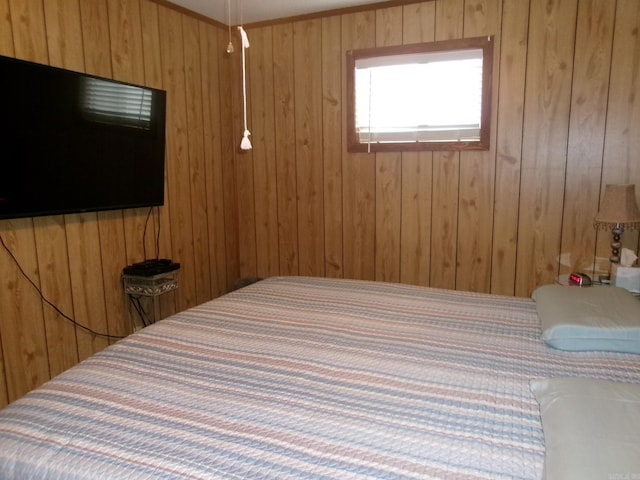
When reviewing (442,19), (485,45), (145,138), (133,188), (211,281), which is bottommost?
(211,281)

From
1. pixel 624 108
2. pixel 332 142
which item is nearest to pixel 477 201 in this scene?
pixel 624 108

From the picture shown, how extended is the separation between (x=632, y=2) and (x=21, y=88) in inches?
127

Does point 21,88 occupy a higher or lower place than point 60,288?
higher

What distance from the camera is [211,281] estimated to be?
12.3 feet

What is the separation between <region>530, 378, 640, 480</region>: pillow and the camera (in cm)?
93

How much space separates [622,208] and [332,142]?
1.91 metres

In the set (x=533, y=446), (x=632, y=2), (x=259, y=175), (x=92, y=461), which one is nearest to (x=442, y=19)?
(x=632, y=2)

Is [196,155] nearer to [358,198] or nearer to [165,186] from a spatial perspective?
[165,186]

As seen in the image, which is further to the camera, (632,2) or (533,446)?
(632,2)

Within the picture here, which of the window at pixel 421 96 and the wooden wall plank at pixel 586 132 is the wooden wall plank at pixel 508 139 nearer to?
the window at pixel 421 96

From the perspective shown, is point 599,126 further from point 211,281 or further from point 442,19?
point 211,281

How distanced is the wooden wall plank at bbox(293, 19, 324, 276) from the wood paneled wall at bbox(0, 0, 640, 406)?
0.01 meters

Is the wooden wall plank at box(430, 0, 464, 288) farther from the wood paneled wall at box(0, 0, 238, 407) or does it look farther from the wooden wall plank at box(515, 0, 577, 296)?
the wood paneled wall at box(0, 0, 238, 407)

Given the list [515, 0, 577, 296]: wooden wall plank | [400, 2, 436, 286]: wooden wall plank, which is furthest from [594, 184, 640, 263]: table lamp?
[400, 2, 436, 286]: wooden wall plank
